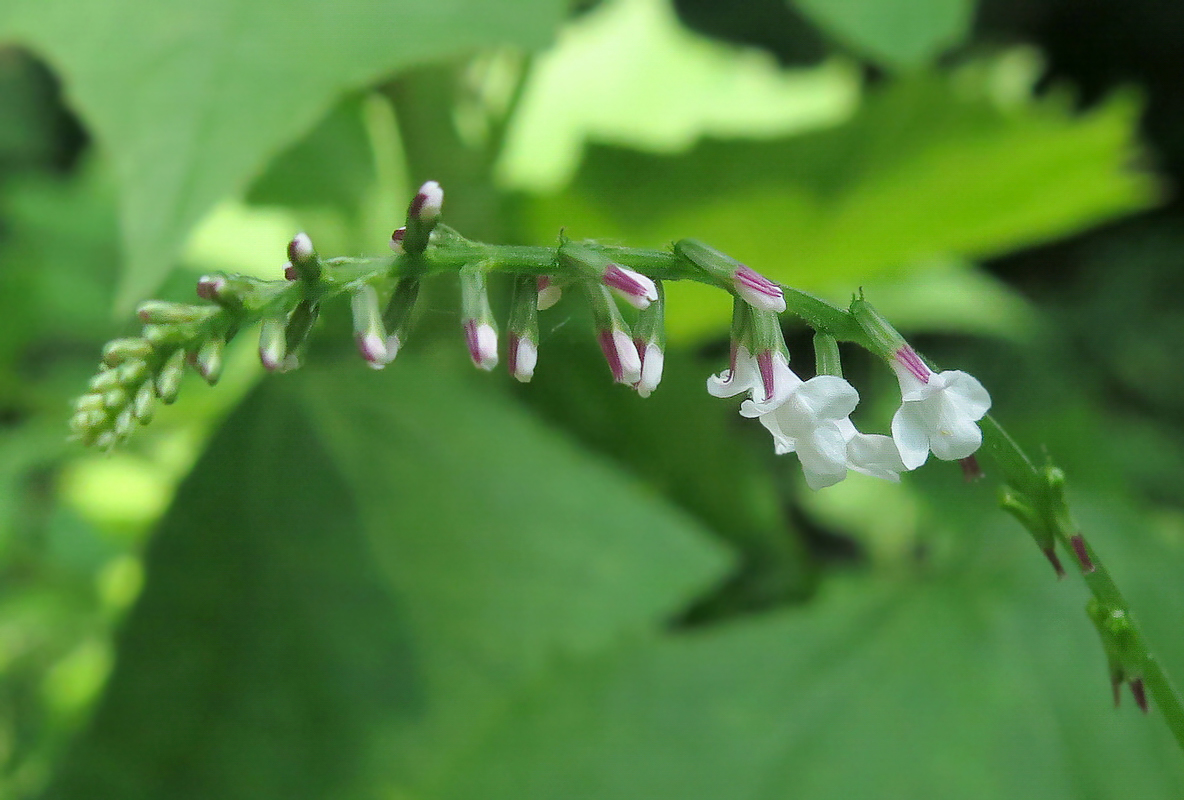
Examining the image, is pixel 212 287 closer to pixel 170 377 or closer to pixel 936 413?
pixel 170 377

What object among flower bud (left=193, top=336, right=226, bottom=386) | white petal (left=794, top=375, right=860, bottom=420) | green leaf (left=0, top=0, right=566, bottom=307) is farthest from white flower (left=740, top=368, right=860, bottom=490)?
green leaf (left=0, top=0, right=566, bottom=307)

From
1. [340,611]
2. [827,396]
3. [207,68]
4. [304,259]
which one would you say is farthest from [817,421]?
[340,611]

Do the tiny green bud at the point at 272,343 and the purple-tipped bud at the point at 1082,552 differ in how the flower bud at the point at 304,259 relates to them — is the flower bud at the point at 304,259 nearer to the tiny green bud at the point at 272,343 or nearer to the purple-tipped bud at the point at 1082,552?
the tiny green bud at the point at 272,343

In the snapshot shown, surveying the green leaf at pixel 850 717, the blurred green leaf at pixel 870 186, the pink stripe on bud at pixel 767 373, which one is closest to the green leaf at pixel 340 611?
the green leaf at pixel 850 717

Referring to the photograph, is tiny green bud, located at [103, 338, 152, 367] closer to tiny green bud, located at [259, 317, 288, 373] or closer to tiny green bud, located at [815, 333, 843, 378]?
tiny green bud, located at [259, 317, 288, 373]

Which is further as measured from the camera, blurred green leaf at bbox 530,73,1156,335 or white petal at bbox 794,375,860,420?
blurred green leaf at bbox 530,73,1156,335

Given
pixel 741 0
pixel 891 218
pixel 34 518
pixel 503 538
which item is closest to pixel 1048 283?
pixel 741 0

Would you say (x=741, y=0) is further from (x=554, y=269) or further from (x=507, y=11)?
(x=554, y=269)
